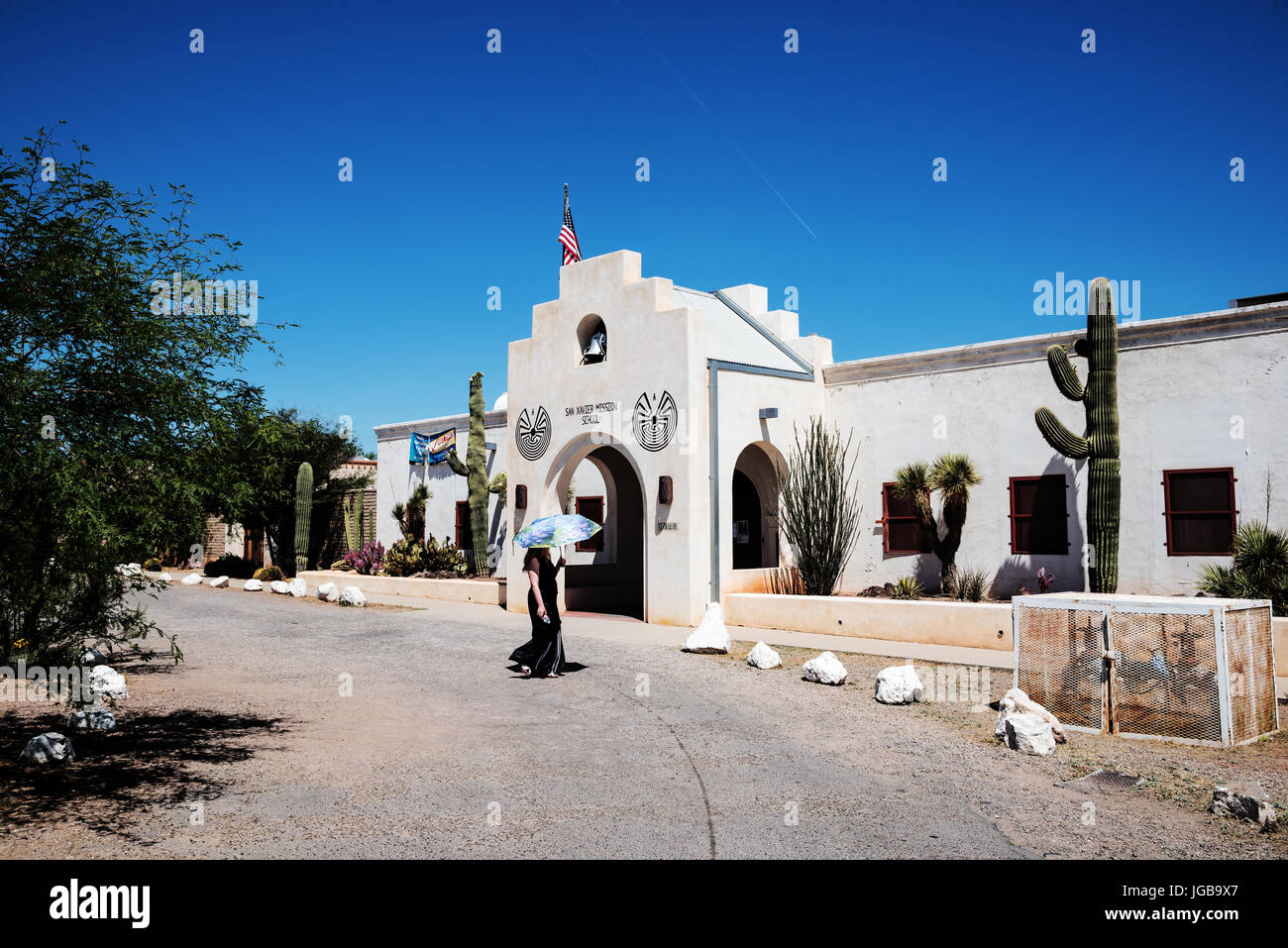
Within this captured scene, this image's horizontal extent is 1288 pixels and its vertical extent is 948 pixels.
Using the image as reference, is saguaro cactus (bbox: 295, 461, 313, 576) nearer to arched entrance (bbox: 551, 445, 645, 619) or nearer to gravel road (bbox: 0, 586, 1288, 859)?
arched entrance (bbox: 551, 445, 645, 619)

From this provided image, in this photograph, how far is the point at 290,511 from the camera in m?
30.8

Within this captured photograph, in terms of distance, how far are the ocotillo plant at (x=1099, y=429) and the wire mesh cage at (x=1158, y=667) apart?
511 centimetres

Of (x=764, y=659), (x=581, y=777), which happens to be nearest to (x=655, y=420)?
(x=764, y=659)

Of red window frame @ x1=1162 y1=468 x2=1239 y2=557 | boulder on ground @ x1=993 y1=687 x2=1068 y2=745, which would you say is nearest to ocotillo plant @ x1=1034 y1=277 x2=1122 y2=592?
red window frame @ x1=1162 y1=468 x2=1239 y2=557

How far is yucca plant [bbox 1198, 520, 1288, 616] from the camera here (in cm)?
1310

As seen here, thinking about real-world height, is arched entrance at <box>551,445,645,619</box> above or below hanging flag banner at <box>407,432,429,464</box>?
below

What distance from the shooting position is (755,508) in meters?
20.8

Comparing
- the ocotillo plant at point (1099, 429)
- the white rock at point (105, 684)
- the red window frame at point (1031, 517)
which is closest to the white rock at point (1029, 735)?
the ocotillo plant at point (1099, 429)

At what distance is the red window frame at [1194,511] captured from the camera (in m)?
14.2

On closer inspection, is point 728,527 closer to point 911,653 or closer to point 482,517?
point 911,653

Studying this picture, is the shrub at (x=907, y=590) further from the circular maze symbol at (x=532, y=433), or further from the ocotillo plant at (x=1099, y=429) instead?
the circular maze symbol at (x=532, y=433)

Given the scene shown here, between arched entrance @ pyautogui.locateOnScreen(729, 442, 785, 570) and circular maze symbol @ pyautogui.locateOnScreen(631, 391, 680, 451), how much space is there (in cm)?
196
